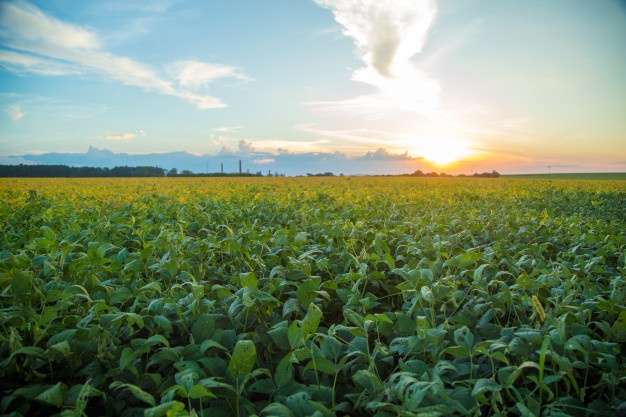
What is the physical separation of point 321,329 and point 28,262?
2198mm

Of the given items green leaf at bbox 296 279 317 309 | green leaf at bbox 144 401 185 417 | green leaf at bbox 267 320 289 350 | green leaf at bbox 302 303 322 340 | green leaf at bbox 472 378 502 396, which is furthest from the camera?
green leaf at bbox 296 279 317 309

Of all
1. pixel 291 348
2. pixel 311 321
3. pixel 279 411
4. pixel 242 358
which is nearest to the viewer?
pixel 279 411

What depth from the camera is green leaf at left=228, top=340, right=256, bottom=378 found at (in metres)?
1.59

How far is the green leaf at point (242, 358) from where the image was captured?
1.59 metres

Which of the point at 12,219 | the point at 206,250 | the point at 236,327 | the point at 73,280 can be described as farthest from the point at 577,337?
the point at 12,219

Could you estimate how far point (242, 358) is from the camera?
1593 millimetres

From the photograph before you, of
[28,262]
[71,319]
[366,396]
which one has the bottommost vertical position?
[366,396]

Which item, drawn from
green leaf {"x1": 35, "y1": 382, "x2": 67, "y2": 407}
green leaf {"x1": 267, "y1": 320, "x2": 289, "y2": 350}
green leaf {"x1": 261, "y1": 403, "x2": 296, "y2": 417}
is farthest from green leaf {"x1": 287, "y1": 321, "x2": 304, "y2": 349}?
green leaf {"x1": 35, "y1": 382, "x2": 67, "y2": 407}

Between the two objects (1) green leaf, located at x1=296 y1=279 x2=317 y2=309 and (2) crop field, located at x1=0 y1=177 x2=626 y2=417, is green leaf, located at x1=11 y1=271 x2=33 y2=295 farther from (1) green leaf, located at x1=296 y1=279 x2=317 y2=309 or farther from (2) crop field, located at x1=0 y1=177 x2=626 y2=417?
(1) green leaf, located at x1=296 y1=279 x2=317 y2=309

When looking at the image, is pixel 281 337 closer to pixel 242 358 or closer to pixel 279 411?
pixel 242 358

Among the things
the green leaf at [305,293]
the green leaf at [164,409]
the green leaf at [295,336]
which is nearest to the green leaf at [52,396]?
the green leaf at [164,409]

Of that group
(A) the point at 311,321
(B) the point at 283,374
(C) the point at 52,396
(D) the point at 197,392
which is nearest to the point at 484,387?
(A) the point at 311,321

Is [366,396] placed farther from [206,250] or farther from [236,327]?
[206,250]

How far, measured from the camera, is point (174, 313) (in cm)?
230
